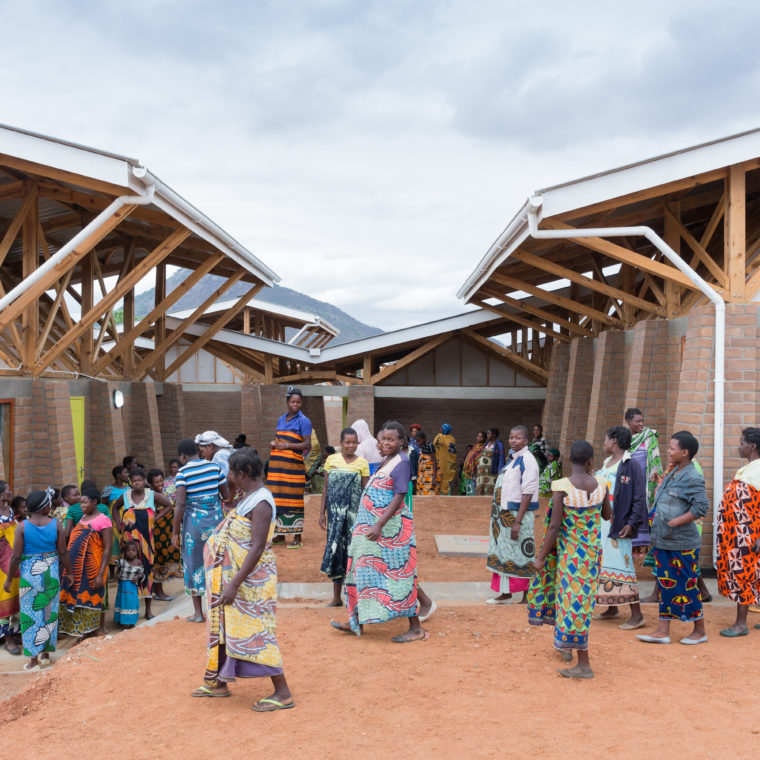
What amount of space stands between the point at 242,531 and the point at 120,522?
3.74 m

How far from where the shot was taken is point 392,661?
486 cm

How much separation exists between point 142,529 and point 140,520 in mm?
89

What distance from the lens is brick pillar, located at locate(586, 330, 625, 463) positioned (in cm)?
1170

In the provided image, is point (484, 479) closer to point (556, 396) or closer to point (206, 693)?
point (556, 396)

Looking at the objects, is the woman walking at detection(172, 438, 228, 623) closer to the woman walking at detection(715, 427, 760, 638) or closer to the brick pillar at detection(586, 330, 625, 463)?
the woman walking at detection(715, 427, 760, 638)

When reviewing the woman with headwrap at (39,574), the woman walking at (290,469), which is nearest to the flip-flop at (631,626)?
the woman walking at (290,469)

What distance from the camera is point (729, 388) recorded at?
7273 millimetres

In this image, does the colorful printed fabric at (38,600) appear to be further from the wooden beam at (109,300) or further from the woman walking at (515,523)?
the wooden beam at (109,300)

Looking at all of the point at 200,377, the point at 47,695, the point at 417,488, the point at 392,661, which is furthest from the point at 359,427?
the point at 200,377

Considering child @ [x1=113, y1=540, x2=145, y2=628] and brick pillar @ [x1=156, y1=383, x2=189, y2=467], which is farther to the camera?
brick pillar @ [x1=156, y1=383, x2=189, y2=467]

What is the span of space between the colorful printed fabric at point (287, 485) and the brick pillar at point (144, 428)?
212 inches

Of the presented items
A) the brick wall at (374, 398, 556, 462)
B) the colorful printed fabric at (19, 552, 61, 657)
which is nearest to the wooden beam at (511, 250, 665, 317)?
the colorful printed fabric at (19, 552, 61, 657)

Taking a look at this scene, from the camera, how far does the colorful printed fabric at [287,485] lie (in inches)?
344

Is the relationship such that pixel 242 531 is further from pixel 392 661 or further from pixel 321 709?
pixel 392 661
